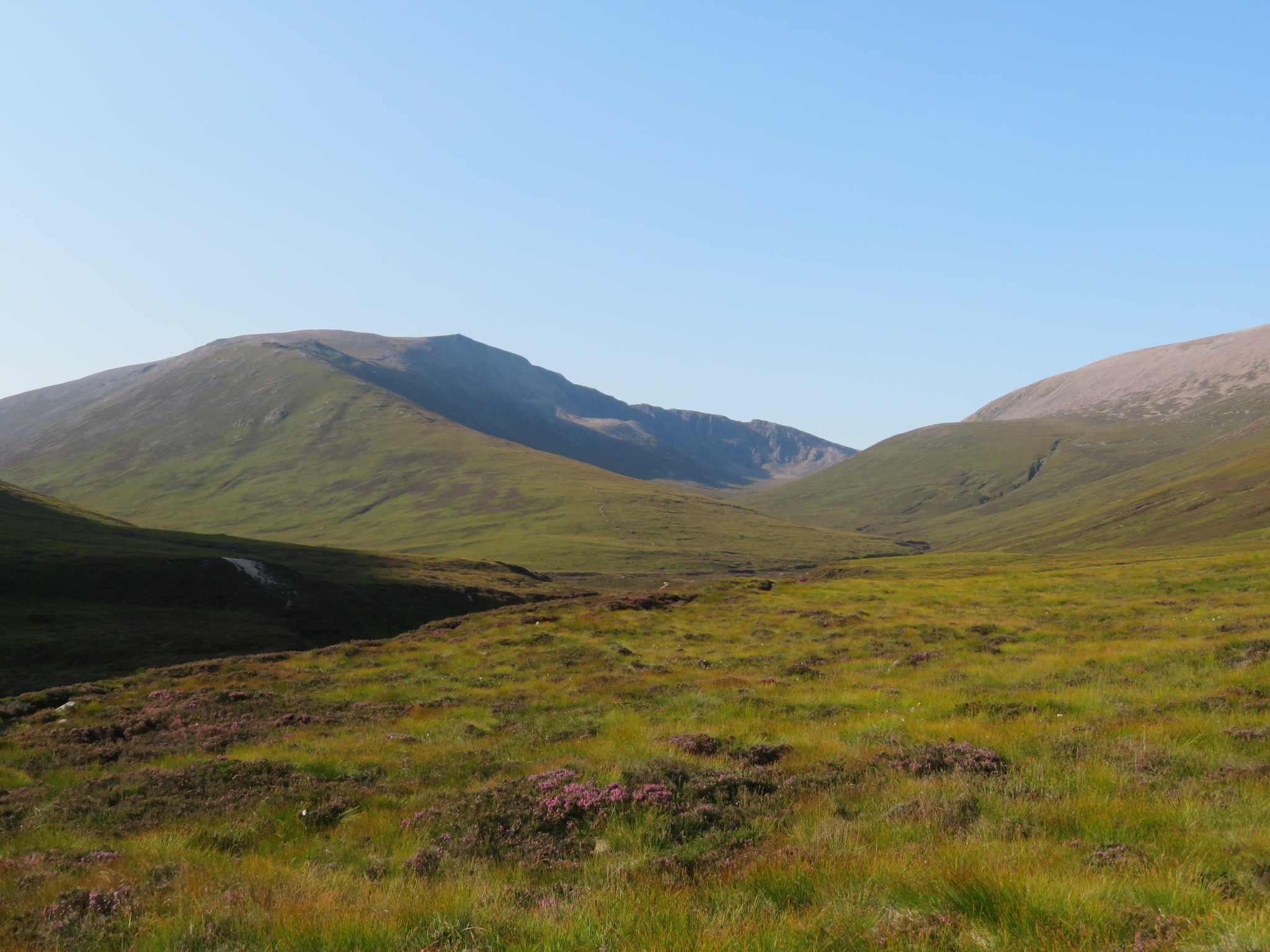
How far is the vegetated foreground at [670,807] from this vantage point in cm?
591

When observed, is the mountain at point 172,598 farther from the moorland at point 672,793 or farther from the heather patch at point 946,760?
the heather patch at point 946,760

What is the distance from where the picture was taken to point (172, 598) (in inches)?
2447

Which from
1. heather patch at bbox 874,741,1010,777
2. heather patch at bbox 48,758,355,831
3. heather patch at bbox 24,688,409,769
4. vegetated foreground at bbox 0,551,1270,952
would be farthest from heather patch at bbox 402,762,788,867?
heather patch at bbox 24,688,409,769

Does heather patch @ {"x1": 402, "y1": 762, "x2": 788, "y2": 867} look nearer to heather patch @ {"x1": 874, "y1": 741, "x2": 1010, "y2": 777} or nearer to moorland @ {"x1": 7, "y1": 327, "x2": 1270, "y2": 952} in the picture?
moorland @ {"x1": 7, "y1": 327, "x2": 1270, "y2": 952}

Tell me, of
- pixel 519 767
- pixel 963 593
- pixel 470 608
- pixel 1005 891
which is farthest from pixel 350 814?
pixel 470 608

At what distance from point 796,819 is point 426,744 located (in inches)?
376

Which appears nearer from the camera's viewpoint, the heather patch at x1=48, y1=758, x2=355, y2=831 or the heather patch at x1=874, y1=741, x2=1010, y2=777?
the heather patch at x1=874, y1=741, x2=1010, y2=777

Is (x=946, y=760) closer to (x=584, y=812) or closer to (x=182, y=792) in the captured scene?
(x=584, y=812)

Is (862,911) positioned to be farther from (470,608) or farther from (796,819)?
(470,608)

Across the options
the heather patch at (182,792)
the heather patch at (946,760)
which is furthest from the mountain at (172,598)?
the heather patch at (946,760)

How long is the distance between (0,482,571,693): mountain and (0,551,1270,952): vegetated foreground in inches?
1052

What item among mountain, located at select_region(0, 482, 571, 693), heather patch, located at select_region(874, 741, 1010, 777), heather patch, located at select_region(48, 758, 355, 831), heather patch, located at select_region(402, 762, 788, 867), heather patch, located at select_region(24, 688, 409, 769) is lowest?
mountain, located at select_region(0, 482, 571, 693)

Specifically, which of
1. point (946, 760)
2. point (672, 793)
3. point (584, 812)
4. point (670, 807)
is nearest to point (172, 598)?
point (584, 812)

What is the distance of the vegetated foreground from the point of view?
5906 mm
